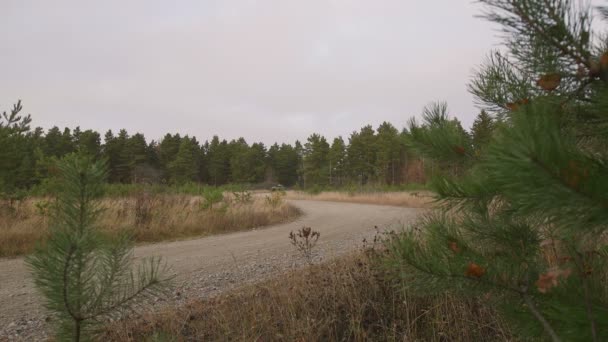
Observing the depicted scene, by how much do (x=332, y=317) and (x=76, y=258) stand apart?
2.18 meters

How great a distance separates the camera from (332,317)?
9.07ft

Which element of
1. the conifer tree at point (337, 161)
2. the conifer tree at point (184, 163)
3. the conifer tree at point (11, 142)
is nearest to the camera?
the conifer tree at point (11, 142)

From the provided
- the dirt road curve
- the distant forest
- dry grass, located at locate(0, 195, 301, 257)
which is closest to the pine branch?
the dirt road curve

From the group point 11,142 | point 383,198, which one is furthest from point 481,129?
point 383,198

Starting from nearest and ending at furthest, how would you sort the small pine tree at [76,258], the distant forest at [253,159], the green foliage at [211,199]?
the small pine tree at [76,258], the green foliage at [211,199], the distant forest at [253,159]

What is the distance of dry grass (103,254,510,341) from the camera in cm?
247

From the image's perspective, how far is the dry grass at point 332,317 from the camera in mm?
2467

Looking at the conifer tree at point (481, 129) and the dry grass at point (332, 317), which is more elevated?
the conifer tree at point (481, 129)

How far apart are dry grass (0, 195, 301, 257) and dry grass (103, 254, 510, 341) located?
16.4 feet

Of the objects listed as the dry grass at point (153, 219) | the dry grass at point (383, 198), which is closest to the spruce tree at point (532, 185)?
the dry grass at point (153, 219)

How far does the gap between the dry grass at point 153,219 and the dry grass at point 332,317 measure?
5.00 metres

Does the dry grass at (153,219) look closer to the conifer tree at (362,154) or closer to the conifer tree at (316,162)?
the conifer tree at (362,154)

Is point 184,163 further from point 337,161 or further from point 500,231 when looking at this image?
point 500,231

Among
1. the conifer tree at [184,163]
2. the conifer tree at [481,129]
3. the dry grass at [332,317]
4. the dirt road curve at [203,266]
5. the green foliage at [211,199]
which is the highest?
the conifer tree at [184,163]
